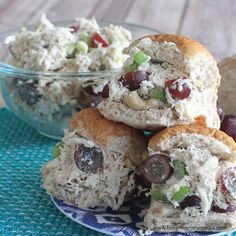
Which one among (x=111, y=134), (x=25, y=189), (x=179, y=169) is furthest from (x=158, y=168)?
(x=25, y=189)

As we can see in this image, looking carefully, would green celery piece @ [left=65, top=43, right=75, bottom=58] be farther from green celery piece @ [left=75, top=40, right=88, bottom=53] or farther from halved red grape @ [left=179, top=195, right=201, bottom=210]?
halved red grape @ [left=179, top=195, right=201, bottom=210]

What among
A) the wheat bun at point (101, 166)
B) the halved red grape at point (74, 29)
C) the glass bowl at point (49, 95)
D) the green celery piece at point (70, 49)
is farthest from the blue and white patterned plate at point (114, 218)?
the halved red grape at point (74, 29)

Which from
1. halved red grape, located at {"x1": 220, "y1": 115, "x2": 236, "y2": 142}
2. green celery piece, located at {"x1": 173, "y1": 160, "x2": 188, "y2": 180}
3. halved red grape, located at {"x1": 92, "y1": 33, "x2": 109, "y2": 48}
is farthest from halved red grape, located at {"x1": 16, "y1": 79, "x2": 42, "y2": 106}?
green celery piece, located at {"x1": 173, "y1": 160, "x2": 188, "y2": 180}

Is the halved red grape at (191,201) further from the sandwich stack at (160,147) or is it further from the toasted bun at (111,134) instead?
the toasted bun at (111,134)

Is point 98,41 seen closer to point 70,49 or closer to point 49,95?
point 70,49

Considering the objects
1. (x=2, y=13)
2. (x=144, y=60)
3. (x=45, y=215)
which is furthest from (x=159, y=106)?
(x=2, y=13)

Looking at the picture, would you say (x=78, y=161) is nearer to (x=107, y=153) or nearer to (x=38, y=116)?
(x=107, y=153)
